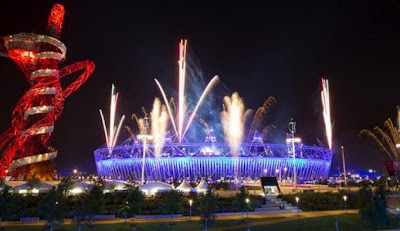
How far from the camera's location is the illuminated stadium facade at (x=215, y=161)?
93250mm

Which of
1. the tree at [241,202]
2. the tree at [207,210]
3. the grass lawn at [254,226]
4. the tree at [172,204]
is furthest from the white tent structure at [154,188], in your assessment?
the tree at [207,210]

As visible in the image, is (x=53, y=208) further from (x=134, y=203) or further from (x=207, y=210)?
(x=207, y=210)

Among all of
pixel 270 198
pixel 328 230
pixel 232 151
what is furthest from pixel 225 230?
pixel 232 151

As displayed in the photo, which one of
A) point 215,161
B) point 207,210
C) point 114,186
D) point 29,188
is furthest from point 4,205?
point 215,161

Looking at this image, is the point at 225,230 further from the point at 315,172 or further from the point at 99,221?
the point at 315,172

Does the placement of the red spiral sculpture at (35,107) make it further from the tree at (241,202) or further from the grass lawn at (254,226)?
the tree at (241,202)

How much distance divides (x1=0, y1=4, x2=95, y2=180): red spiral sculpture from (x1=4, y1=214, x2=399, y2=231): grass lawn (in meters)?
30.3

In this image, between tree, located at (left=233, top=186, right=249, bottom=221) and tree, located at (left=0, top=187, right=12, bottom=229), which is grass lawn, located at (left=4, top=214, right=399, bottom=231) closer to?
tree, located at (left=0, top=187, right=12, bottom=229)

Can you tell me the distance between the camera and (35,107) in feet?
177

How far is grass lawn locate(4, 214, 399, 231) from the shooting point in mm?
26555

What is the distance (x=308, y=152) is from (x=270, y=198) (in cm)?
6480

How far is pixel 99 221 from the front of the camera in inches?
1177

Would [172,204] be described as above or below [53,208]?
below

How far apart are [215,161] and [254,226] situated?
214 ft
